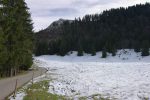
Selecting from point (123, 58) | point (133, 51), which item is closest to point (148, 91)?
point (123, 58)

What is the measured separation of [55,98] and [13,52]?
25102mm

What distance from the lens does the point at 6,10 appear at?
43000 mm

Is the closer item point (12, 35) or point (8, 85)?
point (8, 85)

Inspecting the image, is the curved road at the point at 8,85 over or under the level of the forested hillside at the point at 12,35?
under

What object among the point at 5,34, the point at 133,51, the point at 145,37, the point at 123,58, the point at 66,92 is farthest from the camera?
the point at 145,37

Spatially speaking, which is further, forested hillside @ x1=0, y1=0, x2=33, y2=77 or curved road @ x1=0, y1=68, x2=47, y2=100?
forested hillside @ x1=0, y1=0, x2=33, y2=77

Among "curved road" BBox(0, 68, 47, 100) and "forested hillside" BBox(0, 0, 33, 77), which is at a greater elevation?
"forested hillside" BBox(0, 0, 33, 77)

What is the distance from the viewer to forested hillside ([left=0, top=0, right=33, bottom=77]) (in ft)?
137

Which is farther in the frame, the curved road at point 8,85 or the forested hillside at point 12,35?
the forested hillside at point 12,35

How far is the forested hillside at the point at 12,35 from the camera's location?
4188 cm

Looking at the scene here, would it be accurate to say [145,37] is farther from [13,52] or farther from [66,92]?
[66,92]

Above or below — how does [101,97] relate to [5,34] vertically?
below

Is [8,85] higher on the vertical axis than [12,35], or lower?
lower

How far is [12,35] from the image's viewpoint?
43.8m
